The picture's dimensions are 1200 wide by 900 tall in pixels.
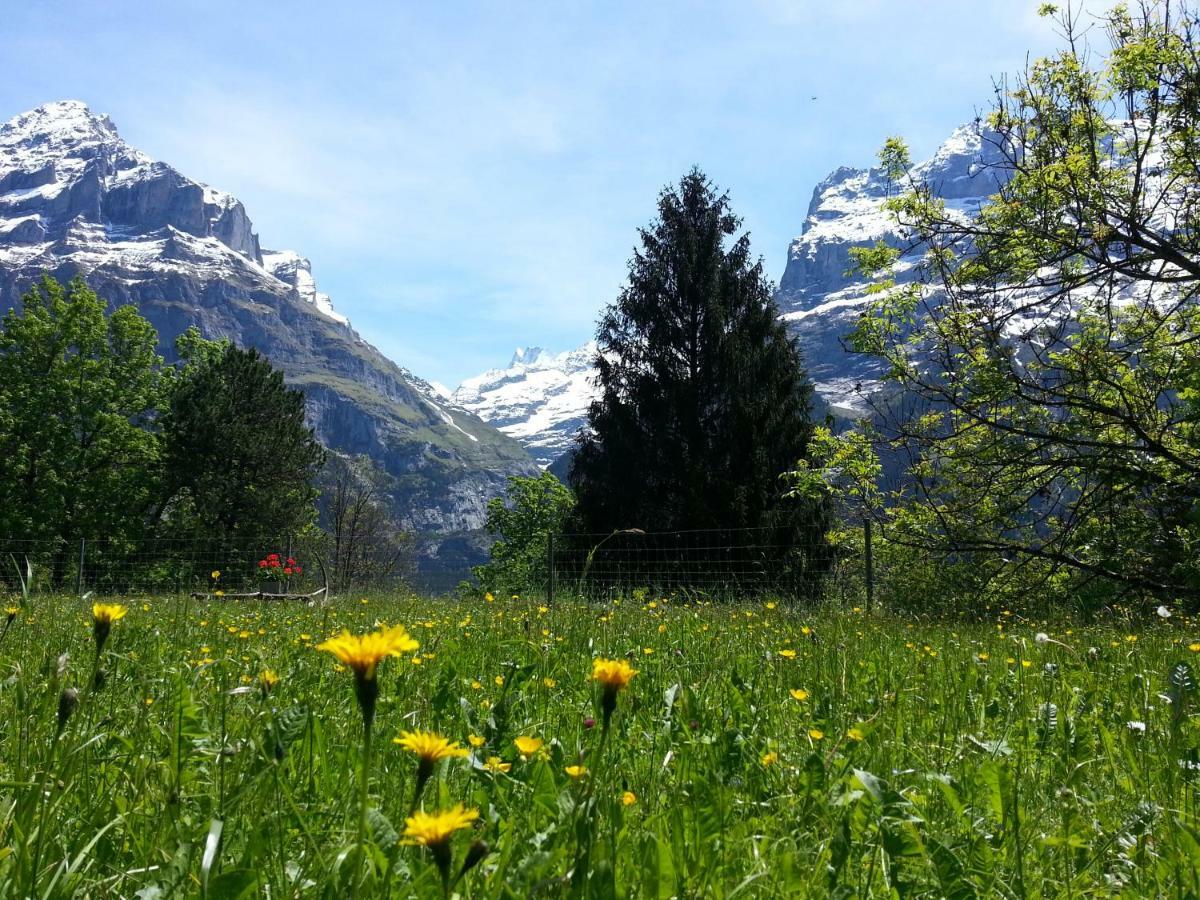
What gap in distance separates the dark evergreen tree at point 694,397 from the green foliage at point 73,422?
2203 cm

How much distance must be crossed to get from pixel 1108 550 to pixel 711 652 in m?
7.15

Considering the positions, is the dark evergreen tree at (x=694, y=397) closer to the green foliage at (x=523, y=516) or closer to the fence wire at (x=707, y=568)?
the fence wire at (x=707, y=568)

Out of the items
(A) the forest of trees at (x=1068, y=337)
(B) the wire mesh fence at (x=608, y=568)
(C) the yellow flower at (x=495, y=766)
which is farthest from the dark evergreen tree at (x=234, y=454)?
(C) the yellow flower at (x=495, y=766)

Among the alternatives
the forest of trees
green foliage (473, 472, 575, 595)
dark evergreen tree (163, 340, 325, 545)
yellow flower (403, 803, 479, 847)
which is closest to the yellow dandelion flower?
yellow flower (403, 803, 479, 847)

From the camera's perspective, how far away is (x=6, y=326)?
103 ft

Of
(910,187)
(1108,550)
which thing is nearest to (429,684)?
(910,187)

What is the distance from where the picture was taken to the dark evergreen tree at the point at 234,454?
104ft

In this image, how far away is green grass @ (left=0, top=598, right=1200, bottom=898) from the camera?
123 centimetres

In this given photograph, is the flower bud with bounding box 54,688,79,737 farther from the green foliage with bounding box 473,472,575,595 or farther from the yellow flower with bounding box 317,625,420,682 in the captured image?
the green foliage with bounding box 473,472,575,595

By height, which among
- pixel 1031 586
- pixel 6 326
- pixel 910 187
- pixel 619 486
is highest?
pixel 6 326

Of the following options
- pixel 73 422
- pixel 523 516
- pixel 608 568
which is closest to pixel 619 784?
pixel 608 568

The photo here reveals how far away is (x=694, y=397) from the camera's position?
74.8 ft

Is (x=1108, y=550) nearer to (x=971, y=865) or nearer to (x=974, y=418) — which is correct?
(x=974, y=418)

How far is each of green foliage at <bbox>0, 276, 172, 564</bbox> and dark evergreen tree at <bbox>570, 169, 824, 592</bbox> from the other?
22033mm
